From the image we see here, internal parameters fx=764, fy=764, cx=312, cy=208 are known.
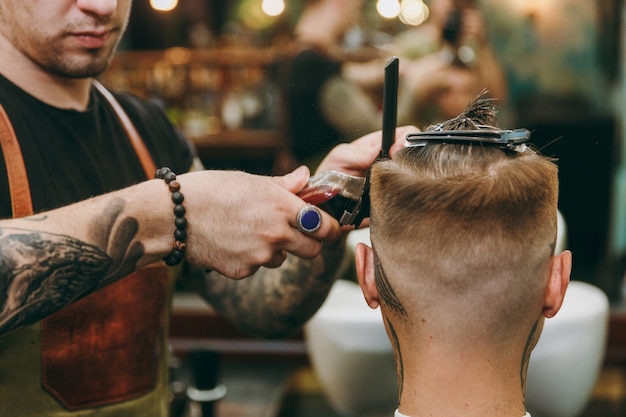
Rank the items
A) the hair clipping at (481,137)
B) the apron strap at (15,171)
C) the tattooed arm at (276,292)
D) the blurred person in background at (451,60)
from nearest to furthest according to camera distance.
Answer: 1. the hair clipping at (481,137)
2. the apron strap at (15,171)
3. the tattooed arm at (276,292)
4. the blurred person in background at (451,60)

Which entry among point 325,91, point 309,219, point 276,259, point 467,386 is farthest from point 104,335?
point 325,91

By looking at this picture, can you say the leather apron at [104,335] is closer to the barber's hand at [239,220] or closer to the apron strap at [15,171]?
the apron strap at [15,171]

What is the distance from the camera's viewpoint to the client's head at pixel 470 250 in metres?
1.25

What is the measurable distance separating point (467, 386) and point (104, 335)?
78cm

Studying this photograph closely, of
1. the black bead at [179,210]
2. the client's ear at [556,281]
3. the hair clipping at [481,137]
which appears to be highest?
the hair clipping at [481,137]

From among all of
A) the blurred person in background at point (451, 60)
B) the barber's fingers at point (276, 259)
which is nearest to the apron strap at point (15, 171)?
the barber's fingers at point (276, 259)

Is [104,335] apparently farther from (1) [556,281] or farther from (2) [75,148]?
(1) [556,281]

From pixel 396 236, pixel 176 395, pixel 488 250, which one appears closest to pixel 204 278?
pixel 396 236

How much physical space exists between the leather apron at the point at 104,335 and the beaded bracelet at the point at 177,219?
35cm

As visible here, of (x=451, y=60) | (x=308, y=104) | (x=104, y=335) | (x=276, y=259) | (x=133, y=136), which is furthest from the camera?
(x=451, y=60)

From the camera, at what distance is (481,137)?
125 centimetres

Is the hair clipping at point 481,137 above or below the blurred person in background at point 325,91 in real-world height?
above

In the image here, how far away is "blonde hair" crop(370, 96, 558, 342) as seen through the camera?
1250 millimetres

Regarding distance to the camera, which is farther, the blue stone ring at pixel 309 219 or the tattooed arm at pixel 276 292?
the tattooed arm at pixel 276 292
